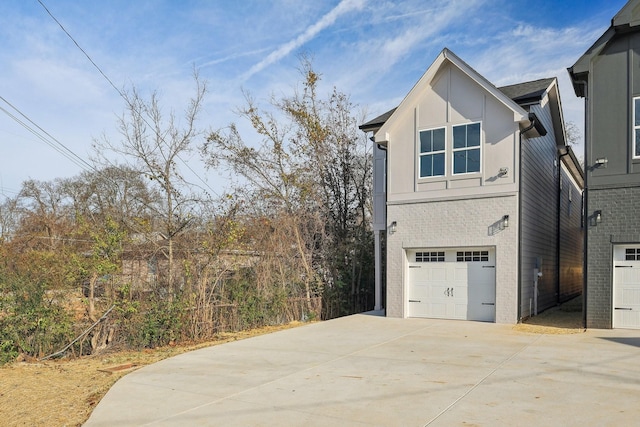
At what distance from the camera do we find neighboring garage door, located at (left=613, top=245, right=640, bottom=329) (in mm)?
11383

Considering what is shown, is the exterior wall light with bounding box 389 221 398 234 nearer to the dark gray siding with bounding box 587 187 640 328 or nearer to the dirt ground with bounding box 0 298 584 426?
the dirt ground with bounding box 0 298 584 426

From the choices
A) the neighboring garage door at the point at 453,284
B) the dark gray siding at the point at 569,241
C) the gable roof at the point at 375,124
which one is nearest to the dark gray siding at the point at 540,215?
the neighboring garage door at the point at 453,284

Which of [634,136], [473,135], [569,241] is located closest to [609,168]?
[634,136]

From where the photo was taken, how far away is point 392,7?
46.2ft

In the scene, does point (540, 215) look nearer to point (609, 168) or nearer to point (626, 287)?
point (609, 168)

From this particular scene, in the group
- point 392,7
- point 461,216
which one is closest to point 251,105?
point 392,7

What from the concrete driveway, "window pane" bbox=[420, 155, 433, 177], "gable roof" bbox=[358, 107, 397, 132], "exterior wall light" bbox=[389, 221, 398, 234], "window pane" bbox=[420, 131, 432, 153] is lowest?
the concrete driveway

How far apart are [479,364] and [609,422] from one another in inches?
115

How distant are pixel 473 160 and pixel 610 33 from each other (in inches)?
166

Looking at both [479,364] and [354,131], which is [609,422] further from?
[354,131]

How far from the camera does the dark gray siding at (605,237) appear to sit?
37.5ft

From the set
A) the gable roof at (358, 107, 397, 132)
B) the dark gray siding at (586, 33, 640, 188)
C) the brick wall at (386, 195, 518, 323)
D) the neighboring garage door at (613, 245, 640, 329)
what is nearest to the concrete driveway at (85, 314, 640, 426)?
the neighboring garage door at (613, 245, 640, 329)

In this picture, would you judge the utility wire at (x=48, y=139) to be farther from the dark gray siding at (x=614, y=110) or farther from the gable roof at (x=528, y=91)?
the dark gray siding at (x=614, y=110)

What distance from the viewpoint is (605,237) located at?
1166 centimetres
